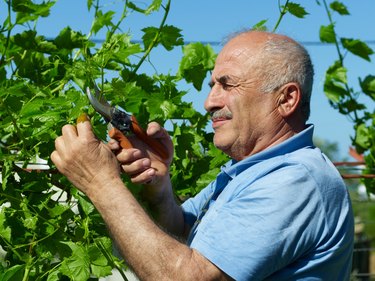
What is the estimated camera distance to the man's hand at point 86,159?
9.28 ft

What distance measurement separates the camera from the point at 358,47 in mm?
4754

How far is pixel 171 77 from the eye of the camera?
3.57m

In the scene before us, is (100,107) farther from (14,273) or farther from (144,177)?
(14,273)

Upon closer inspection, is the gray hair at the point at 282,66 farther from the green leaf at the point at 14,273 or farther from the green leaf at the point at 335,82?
the green leaf at the point at 335,82

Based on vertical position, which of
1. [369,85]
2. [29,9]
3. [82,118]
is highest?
[29,9]

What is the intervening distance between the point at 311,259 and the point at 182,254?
0.35m

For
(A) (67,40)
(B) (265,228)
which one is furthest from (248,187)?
(A) (67,40)

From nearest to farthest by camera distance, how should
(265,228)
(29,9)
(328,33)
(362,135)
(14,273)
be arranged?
(265,228)
(14,273)
(29,9)
(328,33)
(362,135)

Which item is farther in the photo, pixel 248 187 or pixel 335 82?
pixel 335 82

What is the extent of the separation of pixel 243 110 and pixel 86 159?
0.50 m

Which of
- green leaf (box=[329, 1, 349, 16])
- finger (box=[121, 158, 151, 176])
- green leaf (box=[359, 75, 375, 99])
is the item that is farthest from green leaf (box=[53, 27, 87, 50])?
green leaf (box=[359, 75, 375, 99])

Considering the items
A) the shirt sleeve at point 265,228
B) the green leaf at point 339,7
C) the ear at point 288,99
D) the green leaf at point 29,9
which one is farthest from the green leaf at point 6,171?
the green leaf at point 339,7

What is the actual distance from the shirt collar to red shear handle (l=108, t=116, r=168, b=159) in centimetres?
26

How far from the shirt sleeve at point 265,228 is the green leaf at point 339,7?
6.81 ft
